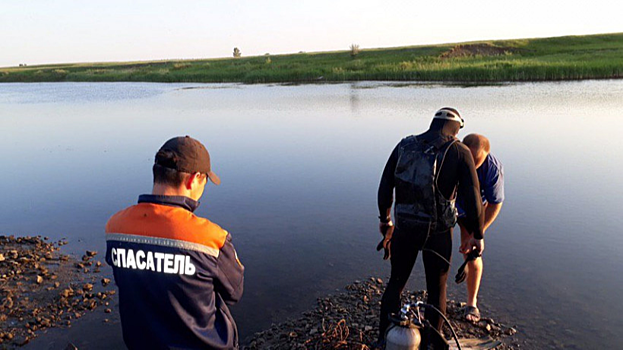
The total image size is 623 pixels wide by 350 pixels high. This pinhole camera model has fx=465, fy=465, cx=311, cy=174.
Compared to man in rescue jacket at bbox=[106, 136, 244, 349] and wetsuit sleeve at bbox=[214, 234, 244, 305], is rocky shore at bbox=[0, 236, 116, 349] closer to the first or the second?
man in rescue jacket at bbox=[106, 136, 244, 349]

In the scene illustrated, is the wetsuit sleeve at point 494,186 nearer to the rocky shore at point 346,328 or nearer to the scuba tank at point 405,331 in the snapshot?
the rocky shore at point 346,328

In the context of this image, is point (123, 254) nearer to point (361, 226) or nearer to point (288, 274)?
point (288, 274)

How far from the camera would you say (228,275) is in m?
2.40

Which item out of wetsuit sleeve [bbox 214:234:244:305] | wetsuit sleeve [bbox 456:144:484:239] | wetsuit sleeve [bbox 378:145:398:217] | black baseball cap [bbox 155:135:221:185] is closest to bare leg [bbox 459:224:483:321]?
wetsuit sleeve [bbox 456:144:484:239]

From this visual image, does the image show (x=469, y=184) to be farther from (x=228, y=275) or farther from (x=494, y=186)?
(x=228, y=275)

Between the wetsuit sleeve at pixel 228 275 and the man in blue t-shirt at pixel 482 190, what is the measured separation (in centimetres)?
255

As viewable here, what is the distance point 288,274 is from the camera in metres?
6.09

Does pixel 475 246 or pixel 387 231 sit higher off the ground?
pixel 387 231

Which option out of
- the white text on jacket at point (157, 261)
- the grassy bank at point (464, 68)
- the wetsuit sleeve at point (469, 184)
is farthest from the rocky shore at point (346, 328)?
the grassy bank at point (464, 68)

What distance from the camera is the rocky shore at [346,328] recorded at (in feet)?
14.3

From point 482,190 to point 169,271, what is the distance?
330cm

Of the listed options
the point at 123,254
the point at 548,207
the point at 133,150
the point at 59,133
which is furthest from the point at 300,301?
the point at 59,133

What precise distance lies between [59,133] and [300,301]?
16.1 metres

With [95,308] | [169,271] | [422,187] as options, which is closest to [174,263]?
[169,271]
